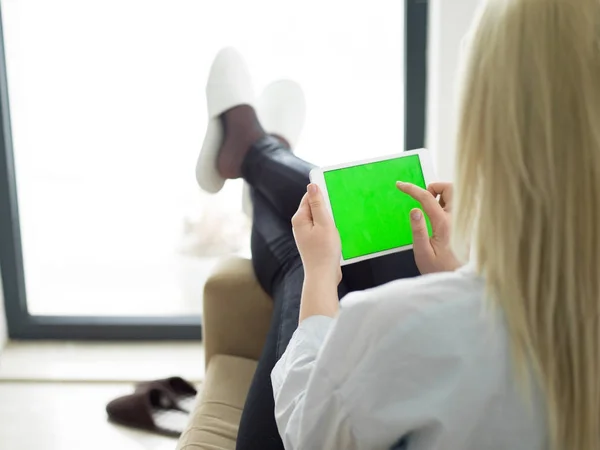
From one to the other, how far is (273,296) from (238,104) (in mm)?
524

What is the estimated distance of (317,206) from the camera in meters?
0.98

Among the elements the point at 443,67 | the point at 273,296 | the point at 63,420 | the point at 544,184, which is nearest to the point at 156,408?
the point at 63,420

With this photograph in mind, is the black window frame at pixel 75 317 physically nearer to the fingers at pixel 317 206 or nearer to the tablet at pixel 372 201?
the tablet at pixel 372 201

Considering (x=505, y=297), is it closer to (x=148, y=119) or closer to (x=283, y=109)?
(x=283, y=109)

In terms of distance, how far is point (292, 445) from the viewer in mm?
771

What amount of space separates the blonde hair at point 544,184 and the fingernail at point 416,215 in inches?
15.5

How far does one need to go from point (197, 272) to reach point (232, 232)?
174mm

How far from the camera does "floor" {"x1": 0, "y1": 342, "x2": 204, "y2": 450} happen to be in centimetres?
167

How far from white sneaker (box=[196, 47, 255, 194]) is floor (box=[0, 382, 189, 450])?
1.90ft

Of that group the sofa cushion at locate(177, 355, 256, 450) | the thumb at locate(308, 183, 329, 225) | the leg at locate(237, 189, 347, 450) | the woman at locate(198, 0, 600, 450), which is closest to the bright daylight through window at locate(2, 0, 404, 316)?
the leg at locate(237, 189, 347, 450)

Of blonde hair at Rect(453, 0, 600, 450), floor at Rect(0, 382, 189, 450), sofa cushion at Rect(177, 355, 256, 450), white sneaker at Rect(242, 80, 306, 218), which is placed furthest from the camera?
white sneaker at Rect(242, 80, 306, 218)

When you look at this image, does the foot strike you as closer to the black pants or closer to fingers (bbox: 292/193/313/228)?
the black pants

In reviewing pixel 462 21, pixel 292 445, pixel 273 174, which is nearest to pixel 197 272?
pixel 273 174

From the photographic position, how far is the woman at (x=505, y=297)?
0.62 meters
